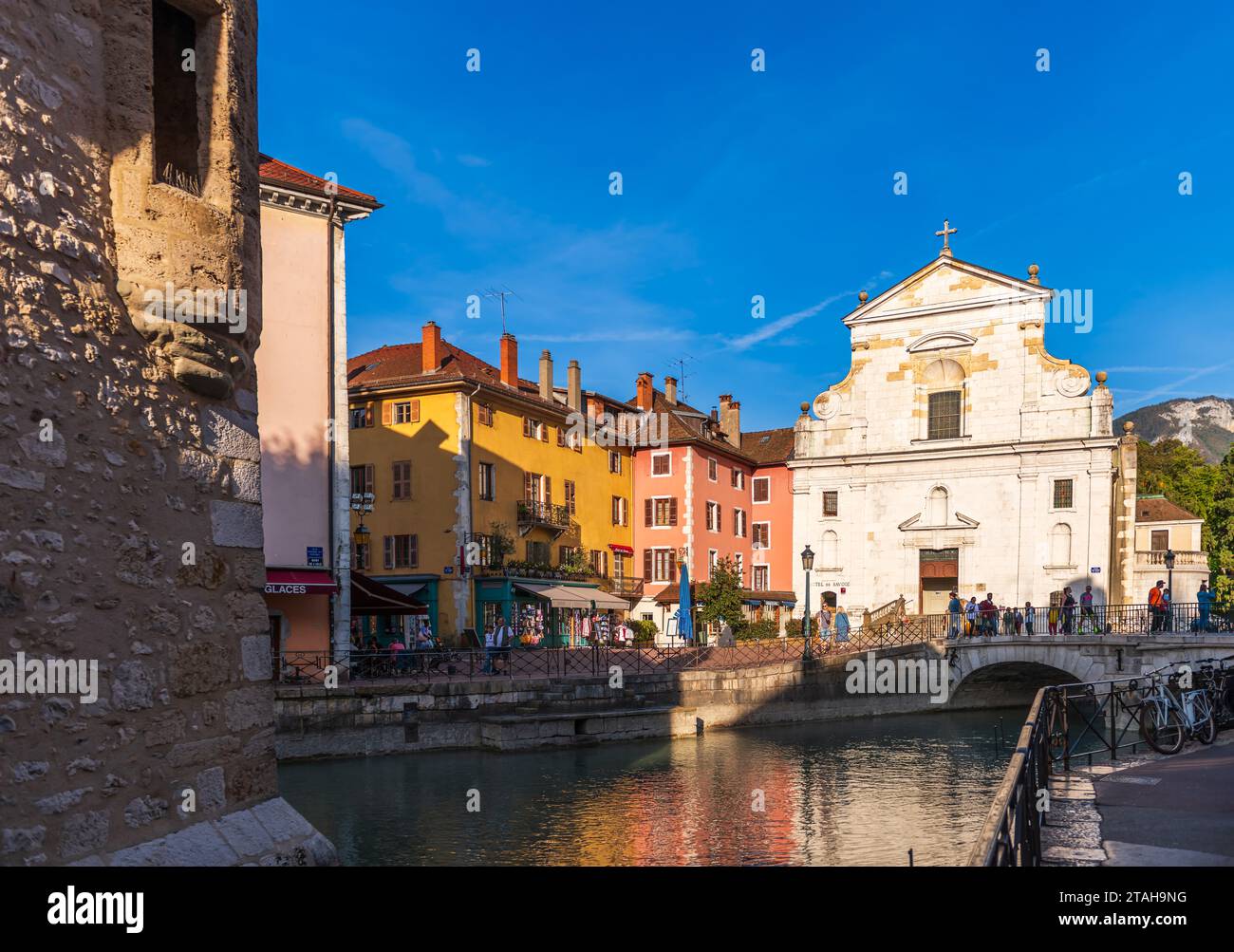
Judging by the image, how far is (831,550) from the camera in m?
44.9

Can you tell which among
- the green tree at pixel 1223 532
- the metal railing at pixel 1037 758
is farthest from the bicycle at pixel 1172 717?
the green tree at pixel 1223 532

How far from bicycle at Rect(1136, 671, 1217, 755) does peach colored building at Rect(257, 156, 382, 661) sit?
16638mm

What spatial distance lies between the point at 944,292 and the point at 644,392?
1474 centimetres

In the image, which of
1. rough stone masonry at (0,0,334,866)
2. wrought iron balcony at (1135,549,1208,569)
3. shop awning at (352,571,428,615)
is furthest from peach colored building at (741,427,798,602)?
rough stone masonry at (0,0,334,866)

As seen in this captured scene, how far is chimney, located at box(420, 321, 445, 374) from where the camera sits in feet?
129

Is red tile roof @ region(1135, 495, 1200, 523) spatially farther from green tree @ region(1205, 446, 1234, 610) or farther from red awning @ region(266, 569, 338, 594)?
red awning @ region(266, 569, 338, 594)

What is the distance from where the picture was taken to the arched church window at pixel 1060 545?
4038 cm

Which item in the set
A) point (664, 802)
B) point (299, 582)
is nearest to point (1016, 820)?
point (664, 802)

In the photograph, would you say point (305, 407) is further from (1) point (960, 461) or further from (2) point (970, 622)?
(1) point (960, 461)

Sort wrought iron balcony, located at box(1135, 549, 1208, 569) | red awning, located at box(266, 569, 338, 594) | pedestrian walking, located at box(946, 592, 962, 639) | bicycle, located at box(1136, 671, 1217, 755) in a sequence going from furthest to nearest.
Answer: wrought iron balcony, located at box(1135, 549, 1208, 569) → pedestrian walking, located at box(946, 592, 962, 639) → red awning, located at box(266, 569, 338, 594) → bicycle, located at box(1136, 671, 1217, 755)

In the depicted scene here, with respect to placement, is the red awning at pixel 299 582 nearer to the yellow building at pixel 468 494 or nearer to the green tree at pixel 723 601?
the yellow building at pixel 468 494

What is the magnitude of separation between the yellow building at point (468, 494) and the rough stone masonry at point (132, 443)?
3052 centimetres

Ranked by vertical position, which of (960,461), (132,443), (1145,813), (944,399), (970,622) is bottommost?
(970,622)

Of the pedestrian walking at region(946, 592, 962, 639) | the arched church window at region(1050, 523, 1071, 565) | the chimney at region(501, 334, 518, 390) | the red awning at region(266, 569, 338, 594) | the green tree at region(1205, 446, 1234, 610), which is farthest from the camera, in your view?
the green tree at region(1205, 446, 1234, 610)
